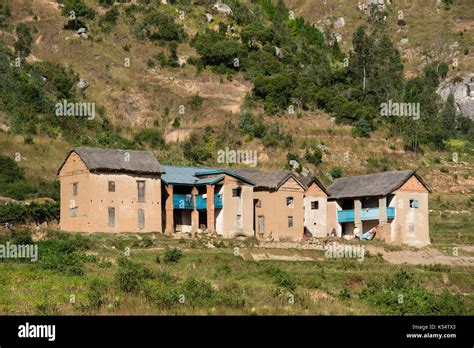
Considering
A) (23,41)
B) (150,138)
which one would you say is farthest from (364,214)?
(23,41)

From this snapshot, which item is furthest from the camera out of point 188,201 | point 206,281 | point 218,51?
point 218,51

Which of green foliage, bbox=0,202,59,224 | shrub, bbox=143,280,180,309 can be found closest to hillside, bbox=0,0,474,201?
green foliage, bbox=0,202,59,224

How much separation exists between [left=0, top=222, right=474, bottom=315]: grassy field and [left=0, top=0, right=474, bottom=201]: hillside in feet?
67.6

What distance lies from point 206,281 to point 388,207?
80.4 ft

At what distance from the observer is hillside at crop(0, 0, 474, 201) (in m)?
80.6

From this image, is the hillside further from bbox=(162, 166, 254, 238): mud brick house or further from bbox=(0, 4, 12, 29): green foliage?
bbox=(162, 166, 254, 238): mud brick house

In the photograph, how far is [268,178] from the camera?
2501 inches

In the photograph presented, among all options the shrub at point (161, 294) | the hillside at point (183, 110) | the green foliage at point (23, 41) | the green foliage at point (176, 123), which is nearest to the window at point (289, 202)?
the hillside at point (183, 110)

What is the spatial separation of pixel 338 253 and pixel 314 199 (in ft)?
36.8

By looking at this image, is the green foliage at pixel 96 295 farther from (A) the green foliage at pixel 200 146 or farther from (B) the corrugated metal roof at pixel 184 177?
(A) the green foliage at pixel 200 146

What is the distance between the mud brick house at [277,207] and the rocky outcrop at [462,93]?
56711 millimetres

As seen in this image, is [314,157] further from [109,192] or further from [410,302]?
[410,302]

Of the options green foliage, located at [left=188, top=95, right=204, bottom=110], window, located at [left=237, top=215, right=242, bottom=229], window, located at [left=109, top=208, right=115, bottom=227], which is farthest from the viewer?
green foliage, located at [left=188, top=95, right=204, bottom=110]
